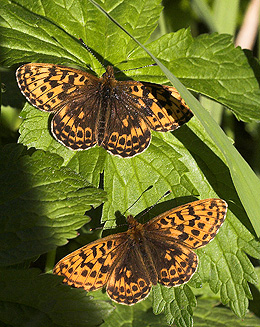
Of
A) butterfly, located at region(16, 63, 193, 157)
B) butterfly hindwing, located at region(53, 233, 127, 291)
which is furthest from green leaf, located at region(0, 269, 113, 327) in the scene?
butterfly, located at region(16, 63, 193, 157)

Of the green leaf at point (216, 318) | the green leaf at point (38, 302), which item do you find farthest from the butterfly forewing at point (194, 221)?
the green leaf at point (216, 318)

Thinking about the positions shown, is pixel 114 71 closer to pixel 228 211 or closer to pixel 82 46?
pixel 82 46

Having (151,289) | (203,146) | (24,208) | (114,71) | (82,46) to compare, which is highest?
(82,46)

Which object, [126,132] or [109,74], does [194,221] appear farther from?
[109,74]

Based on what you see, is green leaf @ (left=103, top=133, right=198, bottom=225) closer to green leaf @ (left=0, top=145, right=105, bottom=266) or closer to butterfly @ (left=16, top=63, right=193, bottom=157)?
butterfly @ (left=16, top=63, right=193, bottom=157)

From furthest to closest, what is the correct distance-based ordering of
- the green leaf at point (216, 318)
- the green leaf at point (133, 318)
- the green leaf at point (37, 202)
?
the green leaf at point (216, 318)
the green leaf at point (133, 318)
the green leaf at point (37, 202)

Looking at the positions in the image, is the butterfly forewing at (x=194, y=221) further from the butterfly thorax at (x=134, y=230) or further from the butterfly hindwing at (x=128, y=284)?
the butterfly hindwing at (x=128, y=284)

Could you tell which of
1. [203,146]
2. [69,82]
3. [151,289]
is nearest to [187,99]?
[203,146]
